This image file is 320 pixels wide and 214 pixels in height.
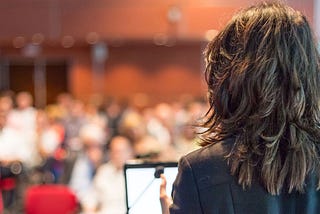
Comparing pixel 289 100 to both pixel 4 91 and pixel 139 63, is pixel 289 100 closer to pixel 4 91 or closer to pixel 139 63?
pixel 139 63

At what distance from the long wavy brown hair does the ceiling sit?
8666mm

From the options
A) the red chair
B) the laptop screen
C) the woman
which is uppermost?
the woman

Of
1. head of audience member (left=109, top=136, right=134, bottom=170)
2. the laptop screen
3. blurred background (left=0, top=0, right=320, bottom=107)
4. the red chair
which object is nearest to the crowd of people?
head of audience member (left=109, top=136, right=134, bottom=170)

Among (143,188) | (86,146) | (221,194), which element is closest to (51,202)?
(86,146)

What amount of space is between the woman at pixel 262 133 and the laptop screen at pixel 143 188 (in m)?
0.53

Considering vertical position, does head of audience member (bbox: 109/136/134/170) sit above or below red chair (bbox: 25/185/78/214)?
above

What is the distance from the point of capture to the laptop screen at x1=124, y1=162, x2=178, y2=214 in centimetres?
186

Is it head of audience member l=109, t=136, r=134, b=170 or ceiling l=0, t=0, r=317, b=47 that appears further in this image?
ceiling l=0, t=0, r=317, b=47

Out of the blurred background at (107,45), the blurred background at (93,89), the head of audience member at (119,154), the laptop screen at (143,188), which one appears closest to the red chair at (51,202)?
the blurred background at (93,89)

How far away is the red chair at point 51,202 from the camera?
4.50m

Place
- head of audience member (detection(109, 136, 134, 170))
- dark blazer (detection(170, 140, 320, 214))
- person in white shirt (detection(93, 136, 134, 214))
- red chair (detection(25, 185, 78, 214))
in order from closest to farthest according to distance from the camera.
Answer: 1. dark blazer (detection(170, 140, 320, 214))
2. red chair (detection(25, 185, 78, 214))
3. person in white shirt (detection(93, 136, 134, 214))
4. head of audience member (detection(109, 136, 134, 170))

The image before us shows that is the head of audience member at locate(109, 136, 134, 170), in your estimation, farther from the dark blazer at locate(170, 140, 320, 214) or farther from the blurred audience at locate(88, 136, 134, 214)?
the dark blazer at locate(170, 140, 320, 214)

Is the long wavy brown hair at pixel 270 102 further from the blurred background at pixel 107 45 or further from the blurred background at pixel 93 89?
the blurred background at pixel 107 45

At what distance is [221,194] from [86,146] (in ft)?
15.0
